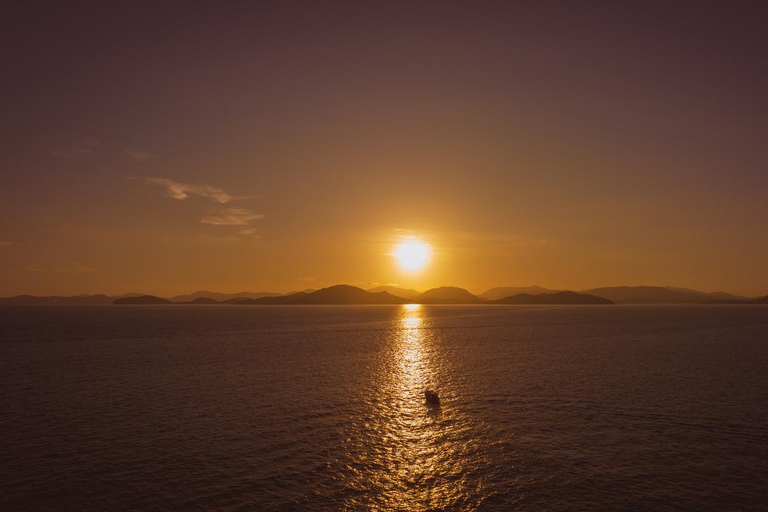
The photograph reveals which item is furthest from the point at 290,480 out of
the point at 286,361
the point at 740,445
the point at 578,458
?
the point at 286,361

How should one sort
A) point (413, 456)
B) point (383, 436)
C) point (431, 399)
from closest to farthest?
point (413, 456) < point (383, 436) < point (431, 399)

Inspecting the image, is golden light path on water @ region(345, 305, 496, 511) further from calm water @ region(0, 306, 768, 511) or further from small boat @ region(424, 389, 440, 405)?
small boat @ region(424, 389, 440, 405)

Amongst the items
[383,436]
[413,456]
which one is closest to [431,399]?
[383,436]

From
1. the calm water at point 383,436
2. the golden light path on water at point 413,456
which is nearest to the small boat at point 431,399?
the golden light path on water at point 413,456

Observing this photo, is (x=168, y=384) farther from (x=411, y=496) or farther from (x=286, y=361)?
(x=411, y=496)

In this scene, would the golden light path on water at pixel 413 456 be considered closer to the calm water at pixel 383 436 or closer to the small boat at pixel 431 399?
the calm water at pixel 383 436

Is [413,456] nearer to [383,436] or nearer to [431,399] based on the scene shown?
[383,436]
